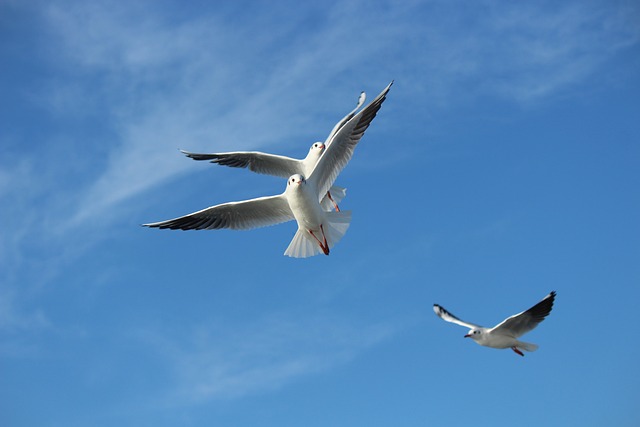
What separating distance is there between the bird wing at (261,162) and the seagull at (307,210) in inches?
74.0

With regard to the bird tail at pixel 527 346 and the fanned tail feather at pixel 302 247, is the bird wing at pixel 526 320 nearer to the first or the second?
the bird tail at pixel 527 346

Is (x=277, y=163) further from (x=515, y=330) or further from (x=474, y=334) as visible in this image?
(x=515, y=330)

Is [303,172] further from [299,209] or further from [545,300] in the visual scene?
[545,300]

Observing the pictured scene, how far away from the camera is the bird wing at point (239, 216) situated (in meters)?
14.1

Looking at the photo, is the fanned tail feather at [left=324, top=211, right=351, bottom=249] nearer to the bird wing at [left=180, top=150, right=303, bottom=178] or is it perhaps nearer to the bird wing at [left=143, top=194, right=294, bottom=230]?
the bird wing at [left=143, top=194, right=294, bottom=230]

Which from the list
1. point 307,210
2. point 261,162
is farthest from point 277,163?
point 307,210

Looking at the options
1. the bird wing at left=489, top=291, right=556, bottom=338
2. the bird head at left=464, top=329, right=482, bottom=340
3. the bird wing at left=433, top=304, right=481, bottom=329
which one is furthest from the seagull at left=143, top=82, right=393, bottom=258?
the bird wing at left=433, top=304, right=481, bottom=329

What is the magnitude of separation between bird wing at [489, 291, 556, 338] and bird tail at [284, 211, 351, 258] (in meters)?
3.23

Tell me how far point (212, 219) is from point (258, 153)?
238 centimetres

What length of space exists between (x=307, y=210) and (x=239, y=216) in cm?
157

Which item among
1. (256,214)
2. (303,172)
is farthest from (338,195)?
(256,214)

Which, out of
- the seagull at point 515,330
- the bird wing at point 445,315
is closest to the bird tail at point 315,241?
the seagull at point 515,330

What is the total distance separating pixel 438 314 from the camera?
698 inches

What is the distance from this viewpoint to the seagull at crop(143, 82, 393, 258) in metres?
13.5
